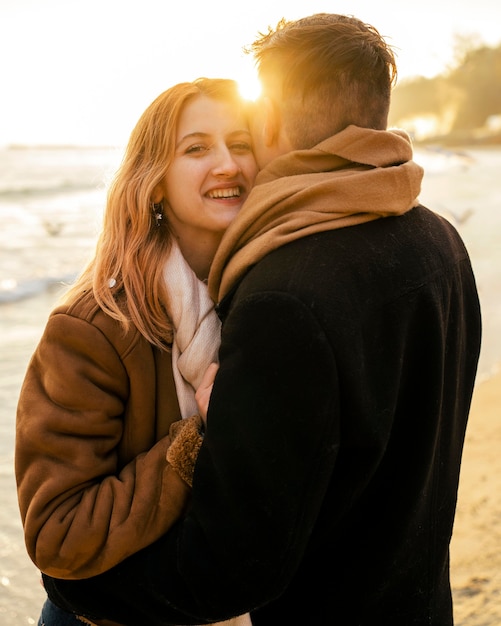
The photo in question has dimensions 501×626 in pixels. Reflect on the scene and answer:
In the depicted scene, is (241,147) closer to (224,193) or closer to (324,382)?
(224,193)

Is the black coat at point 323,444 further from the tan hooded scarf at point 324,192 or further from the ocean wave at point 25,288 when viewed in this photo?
the ocean wave at point 25,288

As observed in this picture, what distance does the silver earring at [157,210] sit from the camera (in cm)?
213

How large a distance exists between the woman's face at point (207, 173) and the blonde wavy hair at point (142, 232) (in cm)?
3

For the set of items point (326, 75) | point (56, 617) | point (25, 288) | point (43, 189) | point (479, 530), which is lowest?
point (43, 189)

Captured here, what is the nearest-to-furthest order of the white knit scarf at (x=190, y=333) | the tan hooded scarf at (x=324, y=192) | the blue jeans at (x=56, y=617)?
the tan hooded scarf at (x=324, y=192), the white knit scarf at (x=190, y=333), the blue jeans at (x=56, y=617)

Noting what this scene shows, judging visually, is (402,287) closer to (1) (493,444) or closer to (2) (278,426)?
(2) (278,426)

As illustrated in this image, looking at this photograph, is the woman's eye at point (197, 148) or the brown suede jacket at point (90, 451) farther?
the woman's eye at point (197, 148)

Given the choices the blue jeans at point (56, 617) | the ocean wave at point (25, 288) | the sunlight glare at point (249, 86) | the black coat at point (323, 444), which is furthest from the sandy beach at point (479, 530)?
the ocean wave at point (25, 288)

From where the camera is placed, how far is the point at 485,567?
11.4 feet

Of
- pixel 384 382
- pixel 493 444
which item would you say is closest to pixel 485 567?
pixel 493 444

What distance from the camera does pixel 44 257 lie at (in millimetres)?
14062

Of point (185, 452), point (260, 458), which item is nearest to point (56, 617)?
point (185, 452)

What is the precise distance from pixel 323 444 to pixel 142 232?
1.01 meters

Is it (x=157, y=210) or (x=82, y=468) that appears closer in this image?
(x=82, y=468)
